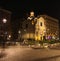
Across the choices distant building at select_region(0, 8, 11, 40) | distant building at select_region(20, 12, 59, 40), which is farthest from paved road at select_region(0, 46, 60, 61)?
distant building at select_region(0, 8, 11, 40)

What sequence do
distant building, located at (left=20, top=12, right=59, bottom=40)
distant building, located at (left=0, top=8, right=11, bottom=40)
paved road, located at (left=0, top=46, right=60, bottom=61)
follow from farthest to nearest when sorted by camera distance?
distant building, located at (left=0, top=8, right=11, bottom=40) < distant building, located at (left=20, top=12, right=59, bottom=40) < paved road, located at (left=0, top=46, right=60, bottom=61)

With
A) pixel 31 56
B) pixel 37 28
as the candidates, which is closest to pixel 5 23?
pixel 37 28

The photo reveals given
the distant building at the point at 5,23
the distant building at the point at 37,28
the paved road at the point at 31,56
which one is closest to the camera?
the paved road at the point at 31,56

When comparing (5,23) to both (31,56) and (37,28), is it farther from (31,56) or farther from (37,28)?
(31,56)

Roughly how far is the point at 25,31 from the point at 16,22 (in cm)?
1006

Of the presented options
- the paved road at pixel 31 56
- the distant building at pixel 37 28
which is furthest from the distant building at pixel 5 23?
the paved road at pixel 31 56

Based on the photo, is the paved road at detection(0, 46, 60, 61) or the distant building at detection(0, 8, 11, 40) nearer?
the paved road at detection(0, 46, 60, 61)

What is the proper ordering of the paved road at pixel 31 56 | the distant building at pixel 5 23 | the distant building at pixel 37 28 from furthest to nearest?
the distant building at pixel 5 23 → the distant building at pixel 37 28 → the paved road at pixel 31 56

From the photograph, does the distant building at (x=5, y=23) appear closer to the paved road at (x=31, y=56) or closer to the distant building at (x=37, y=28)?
the distant building at (x=37, y=28)

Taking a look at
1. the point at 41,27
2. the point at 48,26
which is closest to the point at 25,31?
the point at 41,27

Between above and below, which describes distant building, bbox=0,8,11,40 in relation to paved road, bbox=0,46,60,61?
above

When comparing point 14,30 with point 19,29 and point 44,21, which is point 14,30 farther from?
point 44,21

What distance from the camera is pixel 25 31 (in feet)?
214

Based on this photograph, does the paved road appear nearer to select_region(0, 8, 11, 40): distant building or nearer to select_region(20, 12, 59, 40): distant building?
select_region(20, 12, 59, 40): distant building
